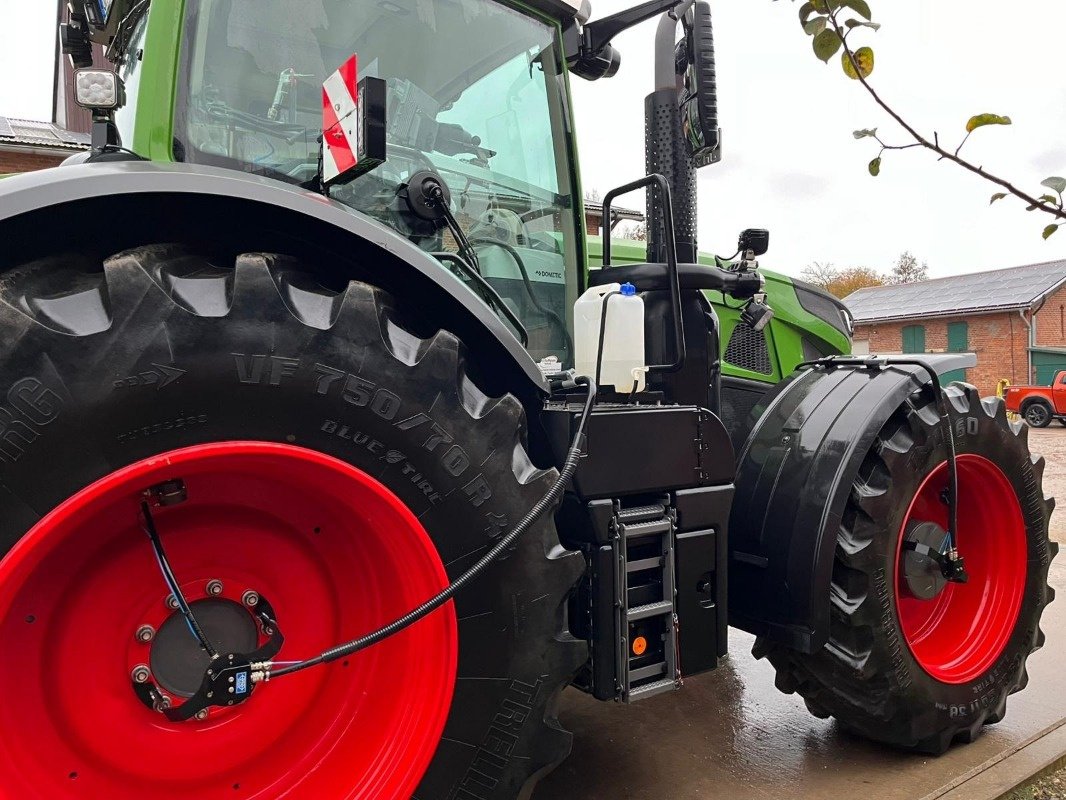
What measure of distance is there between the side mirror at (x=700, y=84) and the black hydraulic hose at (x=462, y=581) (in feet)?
3.24

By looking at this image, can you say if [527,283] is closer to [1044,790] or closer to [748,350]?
[748,350]

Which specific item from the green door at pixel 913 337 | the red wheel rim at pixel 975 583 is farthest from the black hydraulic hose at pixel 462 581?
the green door at pixel 913 337

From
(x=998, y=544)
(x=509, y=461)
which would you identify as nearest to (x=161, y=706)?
(x=509, y=461)

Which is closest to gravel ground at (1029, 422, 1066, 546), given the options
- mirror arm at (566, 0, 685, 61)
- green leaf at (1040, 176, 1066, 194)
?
mirror arm at (566, 0, 685, 61)

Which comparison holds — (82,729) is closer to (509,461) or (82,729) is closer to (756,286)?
(509,461)

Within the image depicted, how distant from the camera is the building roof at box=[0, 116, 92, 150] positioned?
14.8 meters

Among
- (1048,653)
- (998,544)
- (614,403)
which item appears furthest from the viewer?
(1048,653)

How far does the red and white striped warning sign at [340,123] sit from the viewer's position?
1955 millimetres

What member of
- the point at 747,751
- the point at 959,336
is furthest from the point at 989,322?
the point at 747,751

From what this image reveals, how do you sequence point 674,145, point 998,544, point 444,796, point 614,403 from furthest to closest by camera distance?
point 998,544 → point 674,145 → point 614,403 → point 444,796

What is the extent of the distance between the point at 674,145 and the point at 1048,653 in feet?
10.4

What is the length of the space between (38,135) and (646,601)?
18083 mm

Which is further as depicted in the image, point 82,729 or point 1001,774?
point 1001,774

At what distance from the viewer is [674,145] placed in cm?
279
